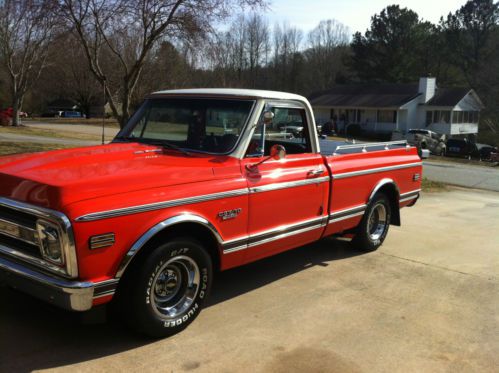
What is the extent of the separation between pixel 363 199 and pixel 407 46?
202 ft

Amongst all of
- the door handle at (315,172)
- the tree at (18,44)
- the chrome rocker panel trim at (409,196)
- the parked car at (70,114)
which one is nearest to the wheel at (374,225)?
the chrome rocker panel trim at (409,196)

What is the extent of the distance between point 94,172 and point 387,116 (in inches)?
1928

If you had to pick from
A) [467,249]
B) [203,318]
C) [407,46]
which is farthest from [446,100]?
[203,318]

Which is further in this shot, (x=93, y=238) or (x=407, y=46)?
(x=407, y=46)

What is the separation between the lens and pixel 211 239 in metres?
3.96

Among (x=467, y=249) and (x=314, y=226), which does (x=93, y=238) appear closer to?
(x=314, y=226)

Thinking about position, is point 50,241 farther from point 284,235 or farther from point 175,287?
point 284,235

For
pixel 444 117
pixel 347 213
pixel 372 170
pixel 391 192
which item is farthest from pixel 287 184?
pixel 444 117

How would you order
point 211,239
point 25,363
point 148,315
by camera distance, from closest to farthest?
point 25,363, point 148,315, point 211,239

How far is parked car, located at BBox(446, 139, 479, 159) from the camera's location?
115 feet

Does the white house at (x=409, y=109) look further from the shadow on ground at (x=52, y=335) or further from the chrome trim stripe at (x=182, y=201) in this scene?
the shadow on ground at (x=52, y=335)

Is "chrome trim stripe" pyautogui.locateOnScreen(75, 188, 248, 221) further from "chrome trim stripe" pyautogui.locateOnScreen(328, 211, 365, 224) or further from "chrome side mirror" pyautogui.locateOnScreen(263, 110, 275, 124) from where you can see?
A: "chrome trim stripe" pyautogui.locateOnScreen(328, 211, 365, 224)

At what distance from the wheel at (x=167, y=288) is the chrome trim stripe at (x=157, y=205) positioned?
29 centimetres

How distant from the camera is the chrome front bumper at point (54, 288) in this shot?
308 cm
